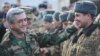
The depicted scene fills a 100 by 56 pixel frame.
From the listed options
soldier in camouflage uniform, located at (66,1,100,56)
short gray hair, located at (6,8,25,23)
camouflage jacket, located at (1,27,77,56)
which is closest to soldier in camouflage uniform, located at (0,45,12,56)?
camouflage jacket, located at (1,27,77,56)

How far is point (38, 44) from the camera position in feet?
21.5

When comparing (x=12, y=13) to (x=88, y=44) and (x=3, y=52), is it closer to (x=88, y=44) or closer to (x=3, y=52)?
(x=3, y=52)

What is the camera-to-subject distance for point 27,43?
6441mm

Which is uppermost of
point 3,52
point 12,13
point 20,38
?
point 12,13

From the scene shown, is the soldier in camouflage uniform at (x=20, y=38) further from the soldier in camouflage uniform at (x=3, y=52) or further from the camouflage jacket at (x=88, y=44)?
the camouflage jacket at (x=88, y=44)

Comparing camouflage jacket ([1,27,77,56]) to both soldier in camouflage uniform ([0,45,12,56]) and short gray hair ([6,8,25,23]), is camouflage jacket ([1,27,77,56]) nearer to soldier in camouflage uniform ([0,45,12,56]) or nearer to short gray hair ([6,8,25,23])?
soldier in camouflage uniform ([0,45,12,56])

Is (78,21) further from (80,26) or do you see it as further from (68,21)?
(68,21)

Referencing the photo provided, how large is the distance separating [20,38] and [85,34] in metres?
0.94

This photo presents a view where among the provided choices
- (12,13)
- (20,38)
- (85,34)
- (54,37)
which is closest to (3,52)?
(20,38)

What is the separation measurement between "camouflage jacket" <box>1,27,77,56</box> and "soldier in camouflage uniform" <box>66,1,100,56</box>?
12.1 inches

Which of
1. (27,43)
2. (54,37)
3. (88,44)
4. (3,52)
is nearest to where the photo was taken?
(88,44)

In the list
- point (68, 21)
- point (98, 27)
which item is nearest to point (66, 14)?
point (68, 21)

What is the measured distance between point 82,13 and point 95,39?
47 cm

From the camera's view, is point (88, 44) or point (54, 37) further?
point (54, 37)
